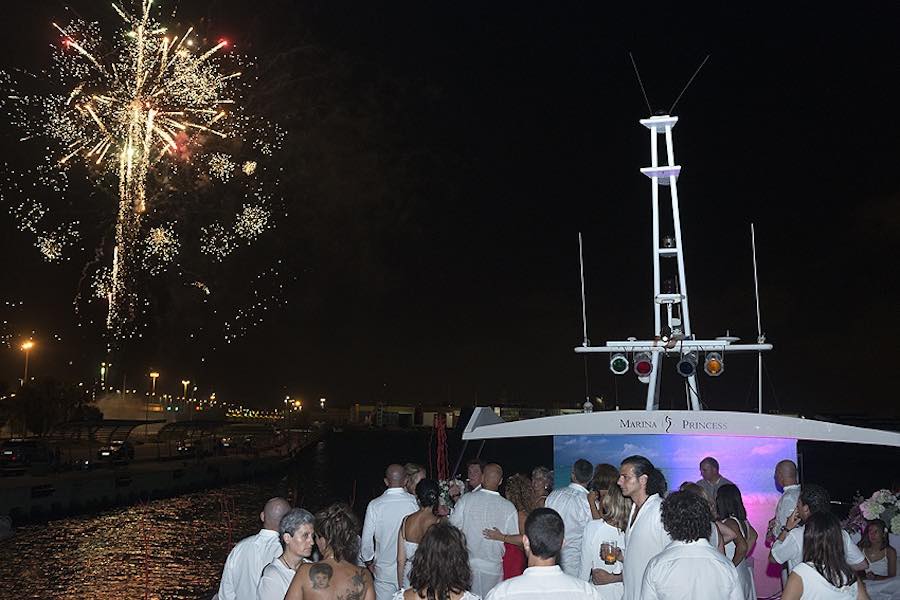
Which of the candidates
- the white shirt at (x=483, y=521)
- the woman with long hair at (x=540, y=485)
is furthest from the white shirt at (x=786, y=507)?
the white shirt at (x=483, y=521)

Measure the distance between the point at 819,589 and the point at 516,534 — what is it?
3.41 meters

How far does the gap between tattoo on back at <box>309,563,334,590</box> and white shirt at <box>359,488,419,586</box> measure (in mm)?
2963

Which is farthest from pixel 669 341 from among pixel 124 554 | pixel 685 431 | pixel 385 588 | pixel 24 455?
pixel 24 455

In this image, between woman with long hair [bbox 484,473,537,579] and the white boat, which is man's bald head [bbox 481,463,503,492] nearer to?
woman with long hair [bbox 484,473,537,579]

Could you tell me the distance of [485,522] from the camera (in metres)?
8.70

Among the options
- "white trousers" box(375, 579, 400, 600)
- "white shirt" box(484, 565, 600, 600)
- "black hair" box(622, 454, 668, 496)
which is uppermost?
"black hair" box(622, 454, 668, 496)

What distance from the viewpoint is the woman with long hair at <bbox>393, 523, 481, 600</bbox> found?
5137mm

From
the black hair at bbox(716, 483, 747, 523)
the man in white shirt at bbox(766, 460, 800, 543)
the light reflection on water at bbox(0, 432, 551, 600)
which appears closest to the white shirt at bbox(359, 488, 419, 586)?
the black hair at bbox(716, 483, 747, 523)

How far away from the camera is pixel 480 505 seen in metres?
8.75

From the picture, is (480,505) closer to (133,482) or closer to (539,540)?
(539,540)

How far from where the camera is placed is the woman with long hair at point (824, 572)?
5.86m

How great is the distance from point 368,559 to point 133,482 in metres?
40.5

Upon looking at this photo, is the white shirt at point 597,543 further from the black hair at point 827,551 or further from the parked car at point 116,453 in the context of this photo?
the parked car at point 116,453

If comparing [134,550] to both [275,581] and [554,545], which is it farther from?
[554,545]
